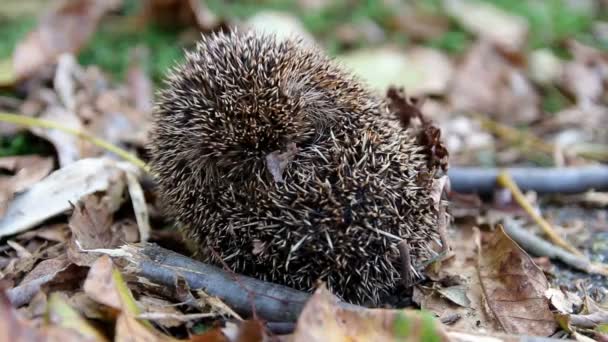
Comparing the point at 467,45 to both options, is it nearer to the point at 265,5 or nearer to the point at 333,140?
the point at 265,5

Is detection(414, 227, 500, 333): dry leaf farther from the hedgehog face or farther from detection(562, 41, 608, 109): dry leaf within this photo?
detection(562, 41, 608, 109): dry leaf

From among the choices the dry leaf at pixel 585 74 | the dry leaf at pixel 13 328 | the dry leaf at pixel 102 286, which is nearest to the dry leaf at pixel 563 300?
the dry leaf at pixel 102 286

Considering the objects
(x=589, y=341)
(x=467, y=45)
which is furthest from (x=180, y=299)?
(x=467, y=45)

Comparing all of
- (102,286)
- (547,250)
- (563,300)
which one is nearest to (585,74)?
(547,250)

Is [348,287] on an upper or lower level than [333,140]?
lower

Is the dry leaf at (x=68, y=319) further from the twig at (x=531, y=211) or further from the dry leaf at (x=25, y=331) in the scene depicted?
the twig at (x=531, y=211)

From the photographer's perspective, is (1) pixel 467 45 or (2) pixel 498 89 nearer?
(2) pixel 498 89

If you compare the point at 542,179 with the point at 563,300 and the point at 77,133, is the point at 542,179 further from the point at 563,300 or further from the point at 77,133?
the point at 77,133
